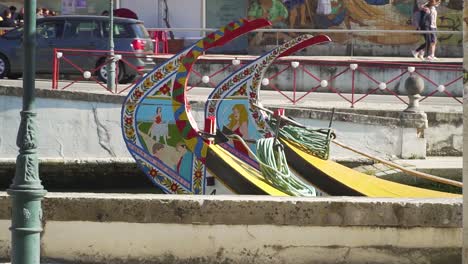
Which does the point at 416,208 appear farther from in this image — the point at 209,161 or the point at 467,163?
the point at 209,161

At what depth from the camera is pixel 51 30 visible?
1088 inches

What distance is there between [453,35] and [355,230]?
900 inches

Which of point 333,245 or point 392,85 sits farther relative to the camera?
point 392,85

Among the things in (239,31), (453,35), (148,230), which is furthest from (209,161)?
(453,35)

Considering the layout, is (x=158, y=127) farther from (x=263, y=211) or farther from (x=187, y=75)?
(x=263, y=211)

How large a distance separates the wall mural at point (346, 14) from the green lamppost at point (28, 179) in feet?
83.0

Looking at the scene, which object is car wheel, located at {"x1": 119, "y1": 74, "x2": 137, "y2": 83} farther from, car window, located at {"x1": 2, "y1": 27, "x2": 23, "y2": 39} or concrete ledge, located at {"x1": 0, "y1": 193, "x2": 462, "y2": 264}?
concrete ledge, located at {"x1": 0, "y1": 193, "x2": 462, "y2": 264}

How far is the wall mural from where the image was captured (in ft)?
111

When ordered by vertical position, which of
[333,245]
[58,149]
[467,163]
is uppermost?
[467,163]

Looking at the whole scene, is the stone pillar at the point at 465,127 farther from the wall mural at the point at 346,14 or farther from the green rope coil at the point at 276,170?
the wall mural at the point at 346,14

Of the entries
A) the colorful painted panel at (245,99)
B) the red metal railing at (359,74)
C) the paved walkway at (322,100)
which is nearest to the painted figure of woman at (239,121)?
the colorful painted panel at (245,99)

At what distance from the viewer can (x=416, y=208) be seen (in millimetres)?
10039

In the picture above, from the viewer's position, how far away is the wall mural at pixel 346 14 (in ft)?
111

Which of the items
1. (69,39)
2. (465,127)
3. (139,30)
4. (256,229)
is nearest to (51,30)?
(69,39)
